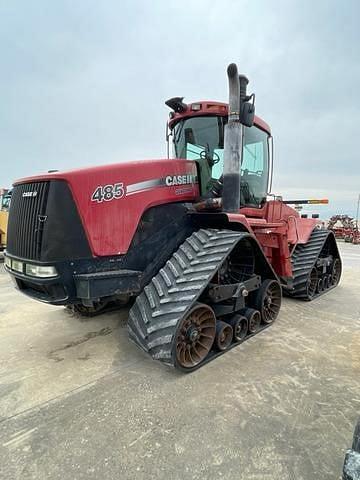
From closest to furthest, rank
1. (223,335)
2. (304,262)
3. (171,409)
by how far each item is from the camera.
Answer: (171,409) → (223,335) → (304,262)

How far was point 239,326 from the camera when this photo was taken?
3.29 metres

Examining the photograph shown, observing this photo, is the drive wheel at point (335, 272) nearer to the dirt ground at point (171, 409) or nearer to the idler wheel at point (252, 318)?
the dirt ground at point (171, 409)

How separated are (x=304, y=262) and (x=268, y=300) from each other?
172 centimetres

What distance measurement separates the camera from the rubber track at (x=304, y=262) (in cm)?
497

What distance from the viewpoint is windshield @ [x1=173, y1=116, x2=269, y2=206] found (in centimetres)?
371

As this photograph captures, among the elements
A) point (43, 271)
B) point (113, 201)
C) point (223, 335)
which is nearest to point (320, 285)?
point (223, 335)

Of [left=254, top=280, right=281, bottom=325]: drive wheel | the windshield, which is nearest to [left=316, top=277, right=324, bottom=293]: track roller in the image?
[left=254, top=280, right=281, bottom=325]: drive wheel

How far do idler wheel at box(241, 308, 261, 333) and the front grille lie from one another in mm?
2269

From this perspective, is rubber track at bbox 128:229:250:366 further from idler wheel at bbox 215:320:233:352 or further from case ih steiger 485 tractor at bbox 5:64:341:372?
idler wheel at bbox 215:320:233:352

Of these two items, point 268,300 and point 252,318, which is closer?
point 252,318

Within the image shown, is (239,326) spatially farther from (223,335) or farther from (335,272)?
(335,272)

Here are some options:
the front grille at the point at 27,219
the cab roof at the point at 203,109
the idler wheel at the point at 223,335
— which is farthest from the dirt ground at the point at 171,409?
the cab roof at the point at 203,109

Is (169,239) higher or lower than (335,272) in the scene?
higher

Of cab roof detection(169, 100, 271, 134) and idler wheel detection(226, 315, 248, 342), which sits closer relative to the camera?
idler wheel detection(226, 315, 248, 342)
